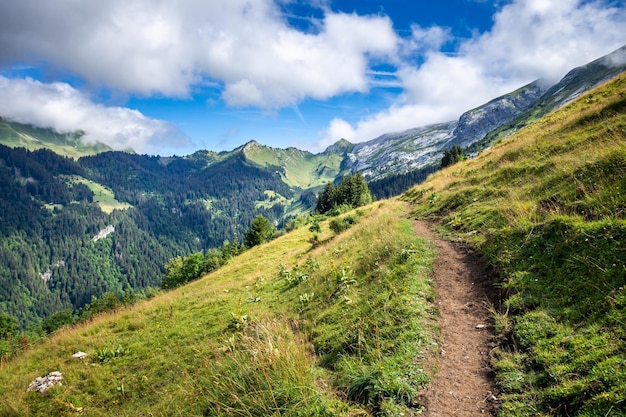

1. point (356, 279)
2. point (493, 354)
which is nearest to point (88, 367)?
point (356, 279)

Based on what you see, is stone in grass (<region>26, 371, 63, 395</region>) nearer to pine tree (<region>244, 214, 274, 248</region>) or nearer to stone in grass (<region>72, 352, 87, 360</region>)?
stone in grass (<region>72, 352, 87, 360</region>)

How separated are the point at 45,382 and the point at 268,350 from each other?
38.5 feet

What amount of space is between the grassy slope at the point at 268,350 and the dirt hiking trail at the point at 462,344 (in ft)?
1.30

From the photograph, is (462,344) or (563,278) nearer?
(462,344)

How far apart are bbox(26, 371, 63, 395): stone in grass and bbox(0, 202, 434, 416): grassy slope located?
320mm

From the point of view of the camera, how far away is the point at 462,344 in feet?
23.0

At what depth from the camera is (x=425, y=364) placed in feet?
21.1

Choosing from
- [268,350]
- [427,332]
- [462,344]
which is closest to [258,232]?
[427,332]

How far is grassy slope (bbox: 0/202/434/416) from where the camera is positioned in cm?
555

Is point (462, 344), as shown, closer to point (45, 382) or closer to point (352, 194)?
point (45, 382)

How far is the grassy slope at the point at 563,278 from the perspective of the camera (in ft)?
15.4

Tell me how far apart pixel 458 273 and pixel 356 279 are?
162 inches

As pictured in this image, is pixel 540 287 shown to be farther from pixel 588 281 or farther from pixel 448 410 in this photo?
pixel 448 410

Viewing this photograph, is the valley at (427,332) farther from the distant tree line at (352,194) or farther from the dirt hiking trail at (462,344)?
the distant tree line at (352,194)
